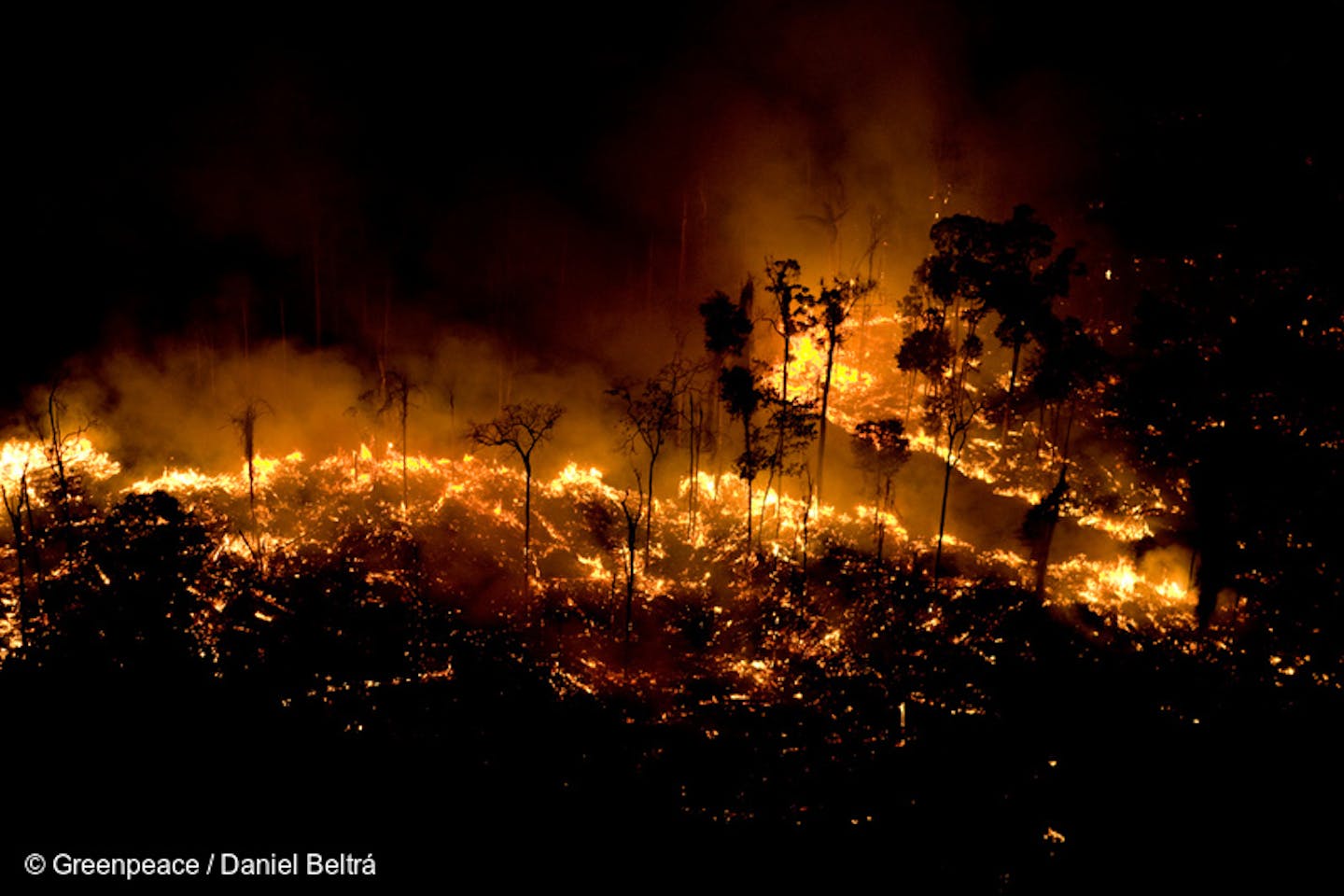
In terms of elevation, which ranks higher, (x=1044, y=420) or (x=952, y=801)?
(x=1044, y=420)

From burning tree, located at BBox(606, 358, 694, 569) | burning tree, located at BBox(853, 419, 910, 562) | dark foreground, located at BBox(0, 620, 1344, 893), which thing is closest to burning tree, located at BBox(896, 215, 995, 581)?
burning tree, located at BBox(853, 419, 910, 562)

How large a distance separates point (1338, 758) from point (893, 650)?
11.7 meters

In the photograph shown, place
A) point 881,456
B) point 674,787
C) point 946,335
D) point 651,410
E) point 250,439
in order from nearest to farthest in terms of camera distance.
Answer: point 674,787, point 881,456, point 250,439, point 651,410, point 946,335

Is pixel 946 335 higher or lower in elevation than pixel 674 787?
higher

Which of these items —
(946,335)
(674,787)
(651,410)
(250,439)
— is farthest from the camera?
(946,335)

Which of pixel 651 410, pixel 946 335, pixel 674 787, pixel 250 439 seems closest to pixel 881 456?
pixel 946 335

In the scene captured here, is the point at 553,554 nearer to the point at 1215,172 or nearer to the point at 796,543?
the point at 796,543

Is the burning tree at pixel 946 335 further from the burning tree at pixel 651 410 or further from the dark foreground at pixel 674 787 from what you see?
the burning tree at pixel 651 410

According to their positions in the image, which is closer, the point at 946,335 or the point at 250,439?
the point at 250,439

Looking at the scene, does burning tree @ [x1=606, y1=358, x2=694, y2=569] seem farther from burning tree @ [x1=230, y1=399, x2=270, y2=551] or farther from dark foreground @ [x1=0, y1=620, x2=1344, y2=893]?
burning tree @ [x1=230, y1=399, x2=270, y2=551]

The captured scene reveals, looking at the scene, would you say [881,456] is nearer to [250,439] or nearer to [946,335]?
[946,335]

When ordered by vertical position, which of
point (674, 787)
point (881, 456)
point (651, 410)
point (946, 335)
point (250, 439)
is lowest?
point (674, 787)

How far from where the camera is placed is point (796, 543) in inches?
1375

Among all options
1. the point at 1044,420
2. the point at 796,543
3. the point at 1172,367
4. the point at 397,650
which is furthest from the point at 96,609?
the point at 1044,420
